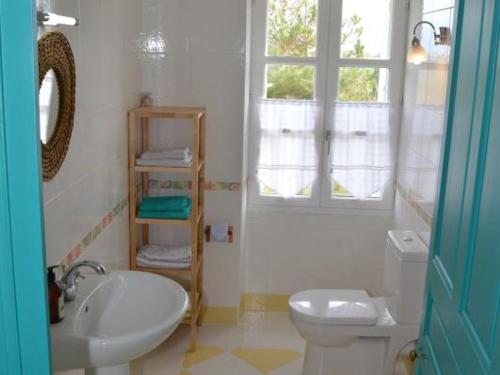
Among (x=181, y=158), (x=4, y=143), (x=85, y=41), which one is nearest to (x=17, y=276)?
(x=4, y=143)

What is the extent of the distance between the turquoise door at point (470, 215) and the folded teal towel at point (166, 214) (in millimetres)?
1689

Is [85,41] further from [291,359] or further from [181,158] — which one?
[291,359]

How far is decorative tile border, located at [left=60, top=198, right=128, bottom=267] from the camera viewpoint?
7.37 ft

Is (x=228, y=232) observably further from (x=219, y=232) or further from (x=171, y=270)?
(x=171, y=270)

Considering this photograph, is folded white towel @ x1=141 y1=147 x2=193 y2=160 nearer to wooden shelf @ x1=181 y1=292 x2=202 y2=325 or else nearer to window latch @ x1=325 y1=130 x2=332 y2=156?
wooden shelf @ x1=181 y1=292 x2=202 y2=325

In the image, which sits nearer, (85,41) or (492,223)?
(492,223)

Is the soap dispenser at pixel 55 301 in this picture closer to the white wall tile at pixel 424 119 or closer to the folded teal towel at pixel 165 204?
the folded teal towel at pixel 165 204

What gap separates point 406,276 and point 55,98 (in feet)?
5.61

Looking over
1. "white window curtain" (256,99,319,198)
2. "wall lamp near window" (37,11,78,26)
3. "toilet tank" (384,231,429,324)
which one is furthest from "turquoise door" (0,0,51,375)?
"white window curtain" (256,99,319,198)

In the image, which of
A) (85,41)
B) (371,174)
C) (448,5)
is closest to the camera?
(85,41)

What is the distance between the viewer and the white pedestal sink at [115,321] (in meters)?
1.65

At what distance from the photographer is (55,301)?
1.74 metres

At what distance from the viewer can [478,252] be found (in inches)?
50.3

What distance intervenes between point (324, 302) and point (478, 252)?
1778 millimetres
